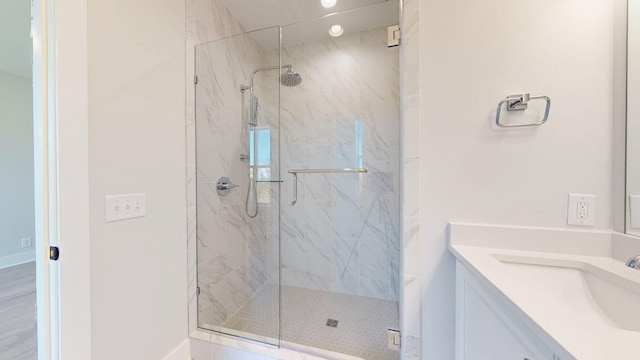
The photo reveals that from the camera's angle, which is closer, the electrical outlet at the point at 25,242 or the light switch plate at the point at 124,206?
the light switch plate at the point at 124,206

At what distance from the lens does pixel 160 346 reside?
4.47ft

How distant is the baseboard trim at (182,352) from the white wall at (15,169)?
12.1 ft

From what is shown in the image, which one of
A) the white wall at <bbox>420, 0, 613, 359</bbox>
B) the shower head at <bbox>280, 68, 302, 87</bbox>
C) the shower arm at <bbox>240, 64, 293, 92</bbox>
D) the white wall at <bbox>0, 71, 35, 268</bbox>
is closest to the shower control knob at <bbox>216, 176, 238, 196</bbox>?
the shower arm at <bbox>240, 64, 293, 92</bbox>

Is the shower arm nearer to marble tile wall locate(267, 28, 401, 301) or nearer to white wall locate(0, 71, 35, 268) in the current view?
marble tile wall locate(267, 28, 401, 301)

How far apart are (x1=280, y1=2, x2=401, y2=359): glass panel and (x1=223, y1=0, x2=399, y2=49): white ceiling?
2 cm

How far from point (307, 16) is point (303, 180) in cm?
145

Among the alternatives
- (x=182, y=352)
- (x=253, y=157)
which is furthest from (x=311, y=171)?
(x=182, y=352)

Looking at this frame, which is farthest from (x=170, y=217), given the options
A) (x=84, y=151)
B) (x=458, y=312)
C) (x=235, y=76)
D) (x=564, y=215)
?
(x=564, y=215)

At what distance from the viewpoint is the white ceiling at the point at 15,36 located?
2014mm

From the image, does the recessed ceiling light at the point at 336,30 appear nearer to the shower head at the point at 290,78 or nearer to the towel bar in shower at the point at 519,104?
the shower head at the point at 290,78

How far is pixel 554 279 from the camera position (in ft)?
2.93

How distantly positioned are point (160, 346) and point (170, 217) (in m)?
0.72

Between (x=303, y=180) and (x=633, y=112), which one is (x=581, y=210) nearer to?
(x=633, y=112)

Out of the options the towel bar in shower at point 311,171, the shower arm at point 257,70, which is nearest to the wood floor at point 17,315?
the towel bar in shower at point 311,171
